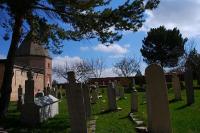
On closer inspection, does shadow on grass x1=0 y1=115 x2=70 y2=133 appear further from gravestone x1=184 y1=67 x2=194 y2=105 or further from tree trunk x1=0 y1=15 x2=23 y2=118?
gravestone x1=184 y1=67 x2=194 y2=105

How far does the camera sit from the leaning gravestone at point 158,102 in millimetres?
9039

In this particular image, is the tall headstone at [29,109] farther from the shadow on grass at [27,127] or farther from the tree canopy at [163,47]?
the tree canopy at [163,47]

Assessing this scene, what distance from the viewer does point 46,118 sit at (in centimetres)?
1727

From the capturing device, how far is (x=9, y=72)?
59.5 feet

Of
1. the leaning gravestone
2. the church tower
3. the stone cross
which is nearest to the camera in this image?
the leaning gravestone

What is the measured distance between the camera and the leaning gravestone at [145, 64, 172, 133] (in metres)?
9.04

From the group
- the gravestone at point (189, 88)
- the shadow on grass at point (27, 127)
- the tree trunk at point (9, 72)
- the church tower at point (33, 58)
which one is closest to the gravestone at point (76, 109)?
the shadow on grass at point (27, 127)

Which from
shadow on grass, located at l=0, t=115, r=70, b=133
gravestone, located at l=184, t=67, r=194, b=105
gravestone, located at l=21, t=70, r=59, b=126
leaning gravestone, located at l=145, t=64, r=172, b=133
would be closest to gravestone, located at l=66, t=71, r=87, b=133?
shadow on grass, located at l=0, t=115, r=70, b=133

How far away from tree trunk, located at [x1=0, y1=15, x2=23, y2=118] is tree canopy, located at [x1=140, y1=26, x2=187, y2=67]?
4924 centimetres

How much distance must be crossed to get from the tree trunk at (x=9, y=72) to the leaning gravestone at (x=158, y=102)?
9880mm

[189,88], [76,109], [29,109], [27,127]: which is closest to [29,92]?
[29,109]

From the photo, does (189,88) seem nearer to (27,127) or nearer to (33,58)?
(27,127)

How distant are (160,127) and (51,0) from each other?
10154 mm

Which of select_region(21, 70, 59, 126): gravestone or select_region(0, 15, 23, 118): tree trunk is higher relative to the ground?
select_region(0, 15, 23, 118): tree trunk
